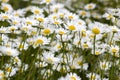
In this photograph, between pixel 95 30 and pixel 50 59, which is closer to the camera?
pixel 50 59

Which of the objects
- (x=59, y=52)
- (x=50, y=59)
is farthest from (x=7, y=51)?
(x=59, y=52)

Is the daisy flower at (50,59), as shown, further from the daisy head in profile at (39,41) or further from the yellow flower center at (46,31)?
the yellow flower center at (46,31)

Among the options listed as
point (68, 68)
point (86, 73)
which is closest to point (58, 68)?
point (68, 68)

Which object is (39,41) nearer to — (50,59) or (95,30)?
(50,59)

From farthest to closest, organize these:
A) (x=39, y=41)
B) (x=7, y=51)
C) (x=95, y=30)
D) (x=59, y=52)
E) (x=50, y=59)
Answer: (x=59, y=52), (x=95, y=30), (x=39, y=41), (x=50, y=59), (x=7, y=51)

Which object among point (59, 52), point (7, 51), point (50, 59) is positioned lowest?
point (59, 52)

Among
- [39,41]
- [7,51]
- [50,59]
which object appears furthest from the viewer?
[39,41]

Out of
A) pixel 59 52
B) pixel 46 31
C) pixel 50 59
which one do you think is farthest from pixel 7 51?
pixel 59 52

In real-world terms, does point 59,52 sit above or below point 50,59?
below

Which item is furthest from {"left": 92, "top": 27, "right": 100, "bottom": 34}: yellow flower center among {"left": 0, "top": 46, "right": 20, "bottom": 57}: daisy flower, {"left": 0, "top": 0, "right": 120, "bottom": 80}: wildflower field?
{"left": 0, "top": 46, "right": 20, "bottom": 57}: daisy flower

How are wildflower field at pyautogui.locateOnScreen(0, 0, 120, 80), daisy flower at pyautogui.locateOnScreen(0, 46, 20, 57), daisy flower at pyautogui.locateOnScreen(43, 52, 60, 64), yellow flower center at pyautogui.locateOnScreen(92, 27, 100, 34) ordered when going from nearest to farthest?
Answer: daisy flower at pyautogui.locateOnScreen(0, 46, 20, 57)
daisy flower at pyautogui.locateOnScreen(43, 52, 60, 64)
wildflower field at pyautogui.locateOnScreen(0, 0, 120, 80)
yellow flower center at pyautogui.locateOnScreen(92, 27, 100, 34)

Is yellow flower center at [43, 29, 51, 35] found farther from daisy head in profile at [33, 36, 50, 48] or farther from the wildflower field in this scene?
daisy head in profile at [33, 36, 50, 48]
